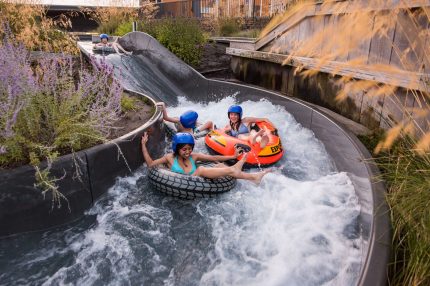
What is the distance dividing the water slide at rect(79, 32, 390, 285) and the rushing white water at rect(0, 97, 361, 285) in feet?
0.06

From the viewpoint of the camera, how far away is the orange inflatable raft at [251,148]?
5.11 m

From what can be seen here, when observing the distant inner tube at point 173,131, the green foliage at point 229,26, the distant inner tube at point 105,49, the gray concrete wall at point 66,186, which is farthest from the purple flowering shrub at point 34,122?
the green foliage at point 229,26

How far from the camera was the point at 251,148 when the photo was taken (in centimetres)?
514

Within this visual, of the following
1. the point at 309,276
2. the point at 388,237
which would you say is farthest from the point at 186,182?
the point at 388,237

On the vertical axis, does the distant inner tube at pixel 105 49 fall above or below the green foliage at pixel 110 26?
below

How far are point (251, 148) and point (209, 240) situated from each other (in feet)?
6.21

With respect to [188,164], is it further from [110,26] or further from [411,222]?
[110,26]

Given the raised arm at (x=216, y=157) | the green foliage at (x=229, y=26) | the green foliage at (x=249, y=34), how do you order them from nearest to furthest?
the raised arm at (x=216, y=157)
the green foliage at (x=249, y=34)
the green foliage at (x=229, y=26)

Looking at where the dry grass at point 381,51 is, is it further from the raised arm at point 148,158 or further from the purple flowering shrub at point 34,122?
the purple flowering shrub at point 34,122

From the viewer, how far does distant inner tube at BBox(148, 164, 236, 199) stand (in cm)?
410

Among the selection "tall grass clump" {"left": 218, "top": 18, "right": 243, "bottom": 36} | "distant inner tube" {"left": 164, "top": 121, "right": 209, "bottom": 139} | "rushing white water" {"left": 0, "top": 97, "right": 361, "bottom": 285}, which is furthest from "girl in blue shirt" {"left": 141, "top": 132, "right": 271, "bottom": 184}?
"tall grass clump" {"left": 218, "top": 18, "right": 243, "bottom": 36}

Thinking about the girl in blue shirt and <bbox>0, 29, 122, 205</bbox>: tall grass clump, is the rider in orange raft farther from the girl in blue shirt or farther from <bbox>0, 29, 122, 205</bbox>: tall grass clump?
<bbox>0, 29, 122, 205</bbox>: tall grass clump

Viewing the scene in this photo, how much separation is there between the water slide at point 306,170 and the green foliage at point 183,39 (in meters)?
0.54

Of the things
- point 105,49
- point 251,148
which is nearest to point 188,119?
point 251,148
